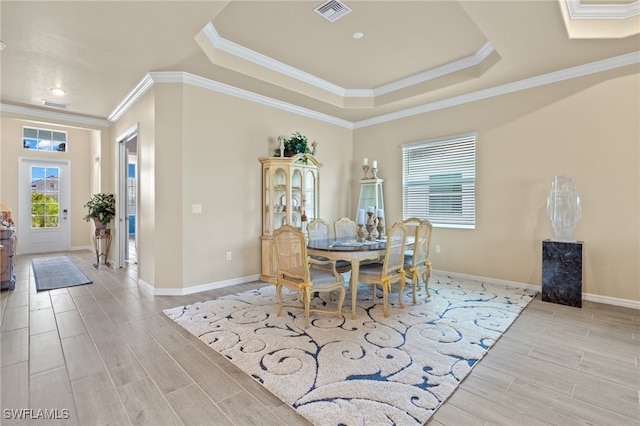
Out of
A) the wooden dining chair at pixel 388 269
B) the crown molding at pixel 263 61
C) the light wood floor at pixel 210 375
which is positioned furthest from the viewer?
the crown molding at pixel 263 61

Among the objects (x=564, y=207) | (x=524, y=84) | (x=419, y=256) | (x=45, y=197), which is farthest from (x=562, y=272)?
(x=45, y=197)

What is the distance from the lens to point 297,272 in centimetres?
296

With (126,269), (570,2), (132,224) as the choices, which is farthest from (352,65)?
(132,224)

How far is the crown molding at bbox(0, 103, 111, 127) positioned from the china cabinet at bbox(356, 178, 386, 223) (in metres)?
5.24

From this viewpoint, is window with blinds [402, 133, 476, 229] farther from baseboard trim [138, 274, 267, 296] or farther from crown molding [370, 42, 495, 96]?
baseboard trim [138, 274, 267, 296]

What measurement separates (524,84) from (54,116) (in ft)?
25.5

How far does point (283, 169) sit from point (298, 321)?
99.0 inches

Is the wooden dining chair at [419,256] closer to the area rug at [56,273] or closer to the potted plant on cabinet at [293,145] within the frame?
the potted plant on cabinet at [293,145]

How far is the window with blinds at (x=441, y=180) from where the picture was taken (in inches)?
189

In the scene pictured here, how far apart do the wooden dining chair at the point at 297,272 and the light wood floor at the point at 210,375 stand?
917 millimetres

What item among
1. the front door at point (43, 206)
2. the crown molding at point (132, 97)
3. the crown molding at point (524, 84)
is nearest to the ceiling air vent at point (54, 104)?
the crown molding at point (132, 97)

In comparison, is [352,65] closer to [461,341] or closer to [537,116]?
[537,116]

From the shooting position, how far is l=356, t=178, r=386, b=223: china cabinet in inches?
224

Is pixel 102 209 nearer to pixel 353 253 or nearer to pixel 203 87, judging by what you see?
pixel 203 87
